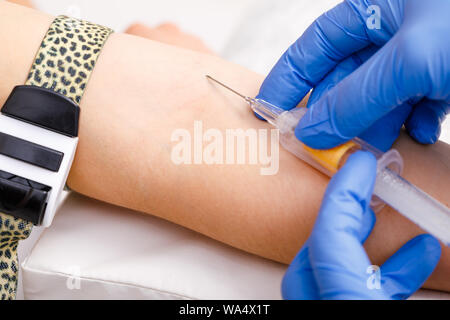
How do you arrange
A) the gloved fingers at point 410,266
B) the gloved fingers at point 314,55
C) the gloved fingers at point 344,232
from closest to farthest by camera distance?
1. the gloved fingers at point 344,232
2. the gloved fingers at point 410,266
3. the gloved fingers at point 314,55

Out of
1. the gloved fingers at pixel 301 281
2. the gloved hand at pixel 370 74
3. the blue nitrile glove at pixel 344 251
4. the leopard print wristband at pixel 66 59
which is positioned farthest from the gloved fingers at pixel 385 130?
the leopard print wristband at pixel 66 59

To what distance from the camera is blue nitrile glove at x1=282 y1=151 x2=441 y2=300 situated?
77cm

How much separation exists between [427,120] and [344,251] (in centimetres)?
44

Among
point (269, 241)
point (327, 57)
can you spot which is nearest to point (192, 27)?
point (327, 57)

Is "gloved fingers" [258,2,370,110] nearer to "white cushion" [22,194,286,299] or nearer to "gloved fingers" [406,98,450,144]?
"gloved fingers" [406,98,450,144]

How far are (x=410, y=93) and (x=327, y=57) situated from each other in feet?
0.83

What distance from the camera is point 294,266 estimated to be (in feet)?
2.77

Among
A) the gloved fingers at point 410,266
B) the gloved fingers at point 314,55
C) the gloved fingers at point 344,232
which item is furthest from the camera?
the gloved fingers at point 314,55

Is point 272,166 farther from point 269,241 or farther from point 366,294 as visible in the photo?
point 366,294

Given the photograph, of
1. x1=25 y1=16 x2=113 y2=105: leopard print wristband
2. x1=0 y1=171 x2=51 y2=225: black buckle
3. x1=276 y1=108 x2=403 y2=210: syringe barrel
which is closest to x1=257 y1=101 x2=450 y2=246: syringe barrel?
x1=276 y1=108 x2=403 y2=210: syringe barrel

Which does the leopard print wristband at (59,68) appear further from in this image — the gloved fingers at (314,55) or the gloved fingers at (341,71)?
the gloved fingers at (341,71)

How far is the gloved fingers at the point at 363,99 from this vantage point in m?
0.82

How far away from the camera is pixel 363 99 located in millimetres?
850

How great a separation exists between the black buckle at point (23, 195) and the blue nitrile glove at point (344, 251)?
0.55 meters
